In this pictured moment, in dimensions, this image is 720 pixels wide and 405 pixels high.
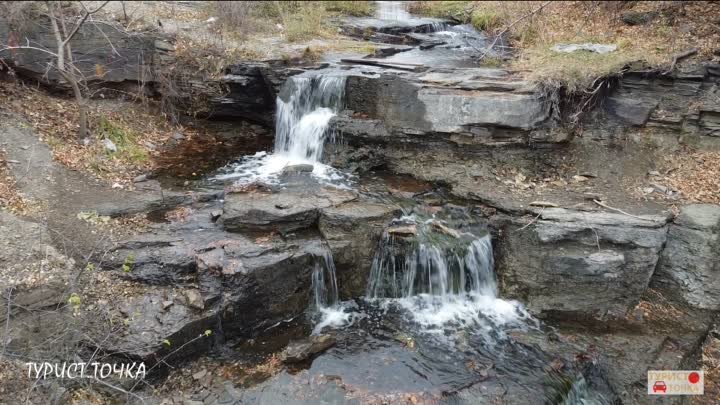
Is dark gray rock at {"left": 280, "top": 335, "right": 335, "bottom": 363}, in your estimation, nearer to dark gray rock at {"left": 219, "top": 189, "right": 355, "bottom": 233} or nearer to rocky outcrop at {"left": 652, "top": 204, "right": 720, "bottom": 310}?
dark gray rock at {"left": 219, "top": 189, "right": 355, "bottom": 233}

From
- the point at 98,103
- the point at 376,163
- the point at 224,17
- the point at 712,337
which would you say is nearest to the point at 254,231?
the point at 376,163

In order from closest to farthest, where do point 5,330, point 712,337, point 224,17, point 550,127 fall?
point 5,330 → point 712,337 → point 550,127 → point 224,17

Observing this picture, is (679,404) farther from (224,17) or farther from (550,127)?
(224,17)

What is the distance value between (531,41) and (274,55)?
5.95 meters

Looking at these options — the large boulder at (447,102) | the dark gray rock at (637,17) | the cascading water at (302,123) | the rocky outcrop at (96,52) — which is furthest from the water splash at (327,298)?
the dark gray rock at (637,17)

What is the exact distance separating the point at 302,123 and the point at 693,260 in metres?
6.81

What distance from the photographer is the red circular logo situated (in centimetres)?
572

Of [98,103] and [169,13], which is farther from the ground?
[169,13]

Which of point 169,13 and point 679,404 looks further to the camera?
point 169,13

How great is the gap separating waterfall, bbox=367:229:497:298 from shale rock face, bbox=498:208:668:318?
2.43ft

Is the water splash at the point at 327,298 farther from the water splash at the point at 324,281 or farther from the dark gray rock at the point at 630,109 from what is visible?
the dark gray rock at the point at 630,109

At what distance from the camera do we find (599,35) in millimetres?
10086

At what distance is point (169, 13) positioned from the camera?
39.8ft

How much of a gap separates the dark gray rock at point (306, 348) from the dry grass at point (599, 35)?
5.66 meters
